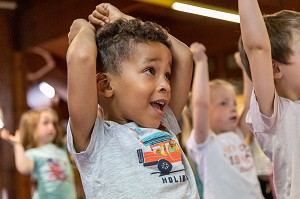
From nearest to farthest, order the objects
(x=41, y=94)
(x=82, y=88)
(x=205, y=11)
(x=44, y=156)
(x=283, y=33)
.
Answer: (x=82, y=88)
(x=283, y=33)
(x=205, y=11)
(x=44, y=156)
(x=41, y=94)

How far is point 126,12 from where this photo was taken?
4.15 feet

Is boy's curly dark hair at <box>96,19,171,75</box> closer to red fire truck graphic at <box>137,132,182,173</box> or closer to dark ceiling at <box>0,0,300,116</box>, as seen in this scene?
red fire truck graphic at <box>137,132,182,173</box>

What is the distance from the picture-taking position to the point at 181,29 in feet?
5.30

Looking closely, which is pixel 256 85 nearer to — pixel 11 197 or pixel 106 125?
pixel 106 125

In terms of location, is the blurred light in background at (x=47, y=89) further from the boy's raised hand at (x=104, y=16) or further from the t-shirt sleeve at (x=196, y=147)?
the boy's raised hand at (x=104, y=16)

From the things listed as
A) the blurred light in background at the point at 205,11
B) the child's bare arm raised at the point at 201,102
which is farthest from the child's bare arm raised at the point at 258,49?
the child's bare arm raised at the point at 201,102

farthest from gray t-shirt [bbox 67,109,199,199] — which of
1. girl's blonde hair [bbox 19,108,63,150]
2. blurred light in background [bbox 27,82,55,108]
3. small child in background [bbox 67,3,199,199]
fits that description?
blurred light in background [bbox 27,82,55,108]

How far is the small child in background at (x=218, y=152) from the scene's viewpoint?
165 cm

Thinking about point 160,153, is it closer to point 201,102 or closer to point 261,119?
point 261,119


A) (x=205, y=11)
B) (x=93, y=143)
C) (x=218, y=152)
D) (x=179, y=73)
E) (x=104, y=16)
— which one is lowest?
(x=218, y=152)

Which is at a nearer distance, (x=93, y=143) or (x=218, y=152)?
(x=93, y=143)

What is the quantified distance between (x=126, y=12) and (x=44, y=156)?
1.06 meters

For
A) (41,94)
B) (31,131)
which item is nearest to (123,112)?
(31,131)

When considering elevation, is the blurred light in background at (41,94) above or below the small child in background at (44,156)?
above
